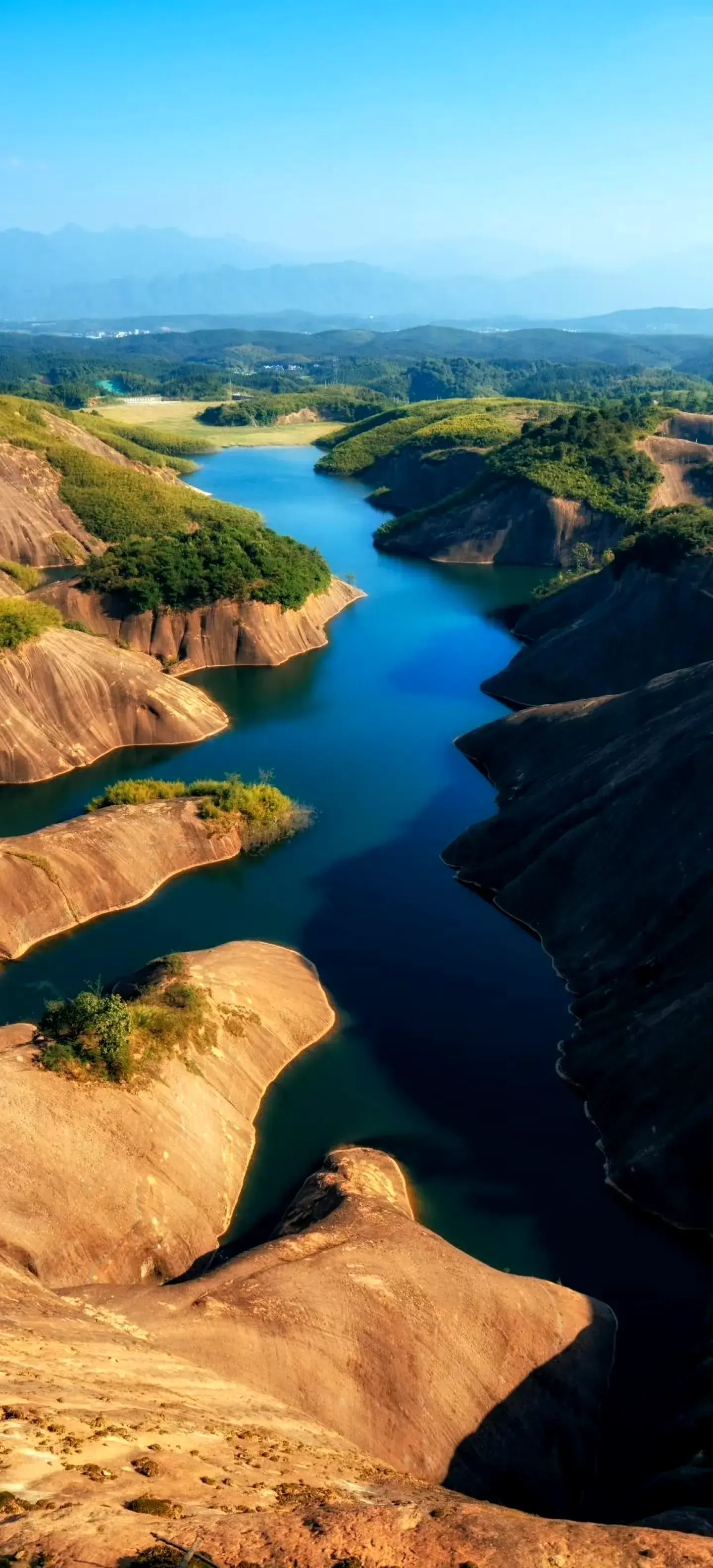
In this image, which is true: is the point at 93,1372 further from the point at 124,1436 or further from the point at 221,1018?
the point at 221,1018

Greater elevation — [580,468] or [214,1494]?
[580,468]

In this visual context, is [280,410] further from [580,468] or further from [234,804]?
[234,804]

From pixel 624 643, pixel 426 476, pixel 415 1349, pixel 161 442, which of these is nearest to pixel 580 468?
pixel 426 476

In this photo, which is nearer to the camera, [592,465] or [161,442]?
[592,465]

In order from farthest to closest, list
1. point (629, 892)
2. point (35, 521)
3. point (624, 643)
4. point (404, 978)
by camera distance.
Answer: point (35, 521) < point (624, 643) < point (629, 892) < point (404, 978)

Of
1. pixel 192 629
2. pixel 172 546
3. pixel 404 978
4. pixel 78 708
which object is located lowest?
pixel 404 978

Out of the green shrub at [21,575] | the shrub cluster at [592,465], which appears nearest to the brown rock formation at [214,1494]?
the green shrub at [21,575]

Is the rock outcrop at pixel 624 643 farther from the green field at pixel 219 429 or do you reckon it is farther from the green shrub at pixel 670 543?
the green field at pixel 219 429
